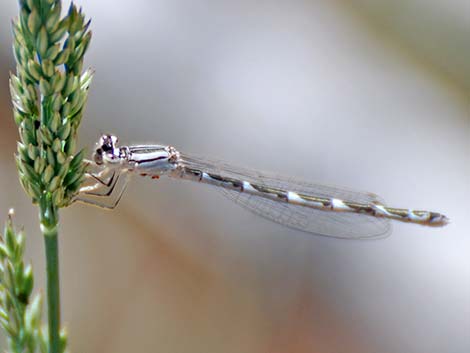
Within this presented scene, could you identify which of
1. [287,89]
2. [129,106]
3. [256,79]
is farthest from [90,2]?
[287,89]

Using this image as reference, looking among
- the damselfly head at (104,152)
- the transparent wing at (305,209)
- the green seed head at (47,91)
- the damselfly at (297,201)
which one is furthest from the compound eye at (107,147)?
the green seed head at (47,91)

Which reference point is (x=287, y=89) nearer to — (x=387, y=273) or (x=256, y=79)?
(x=256, y=79)

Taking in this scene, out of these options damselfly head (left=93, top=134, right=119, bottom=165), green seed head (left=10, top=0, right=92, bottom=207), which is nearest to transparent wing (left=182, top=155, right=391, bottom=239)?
damselfly head (left=93, top=134, right=119, bottom=165)

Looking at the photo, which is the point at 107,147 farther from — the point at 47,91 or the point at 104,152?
the point at 47,91

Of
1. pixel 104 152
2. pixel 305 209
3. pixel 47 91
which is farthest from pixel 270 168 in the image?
pixel 47 91

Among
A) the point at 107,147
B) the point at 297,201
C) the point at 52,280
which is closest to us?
the point at 52,280

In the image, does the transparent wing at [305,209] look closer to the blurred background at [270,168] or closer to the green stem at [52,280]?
the blurred background at [270,168]

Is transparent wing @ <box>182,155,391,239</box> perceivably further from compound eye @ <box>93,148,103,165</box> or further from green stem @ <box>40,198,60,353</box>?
green stem @ <box>40,198,60,353</box>
